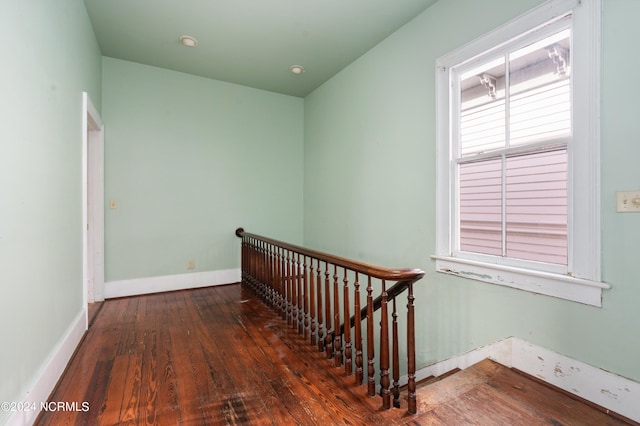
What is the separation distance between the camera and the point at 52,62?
1.90m

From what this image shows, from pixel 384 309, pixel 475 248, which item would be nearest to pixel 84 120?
pixel 384 309

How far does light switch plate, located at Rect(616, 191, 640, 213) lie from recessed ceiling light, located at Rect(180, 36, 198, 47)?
374cm

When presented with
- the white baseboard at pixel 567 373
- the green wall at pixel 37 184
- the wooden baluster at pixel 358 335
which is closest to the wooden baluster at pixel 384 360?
the wooden baluster at pixel 358 335

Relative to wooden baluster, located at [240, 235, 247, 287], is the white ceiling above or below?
above

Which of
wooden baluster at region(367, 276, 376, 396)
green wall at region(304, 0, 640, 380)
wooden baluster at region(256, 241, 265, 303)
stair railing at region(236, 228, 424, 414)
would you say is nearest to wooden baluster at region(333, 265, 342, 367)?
stair railing at region(236, 228, 424, 414)

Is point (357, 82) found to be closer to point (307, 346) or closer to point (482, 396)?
point (307, 346)

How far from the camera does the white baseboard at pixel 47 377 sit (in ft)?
4.75

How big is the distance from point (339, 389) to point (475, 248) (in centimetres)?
147

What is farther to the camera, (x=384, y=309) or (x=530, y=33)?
(x=530, y=33)

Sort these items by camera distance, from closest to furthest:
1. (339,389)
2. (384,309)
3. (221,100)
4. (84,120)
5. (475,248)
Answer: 1. (384,309)
2. (339,389)
3. (475,248)
4. (84,120)
5. (221,100)

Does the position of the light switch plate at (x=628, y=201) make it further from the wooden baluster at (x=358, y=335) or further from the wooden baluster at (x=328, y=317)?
the wooden baluster at (x=328, y=317)

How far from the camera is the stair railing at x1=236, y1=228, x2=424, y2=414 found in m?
1.65

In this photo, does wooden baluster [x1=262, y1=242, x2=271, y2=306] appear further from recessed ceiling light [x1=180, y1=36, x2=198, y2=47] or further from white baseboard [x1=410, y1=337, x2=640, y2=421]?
recessed ceiling light [x1=180, y1=36, x2=198, y2=47]

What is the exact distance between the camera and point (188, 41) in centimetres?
320
